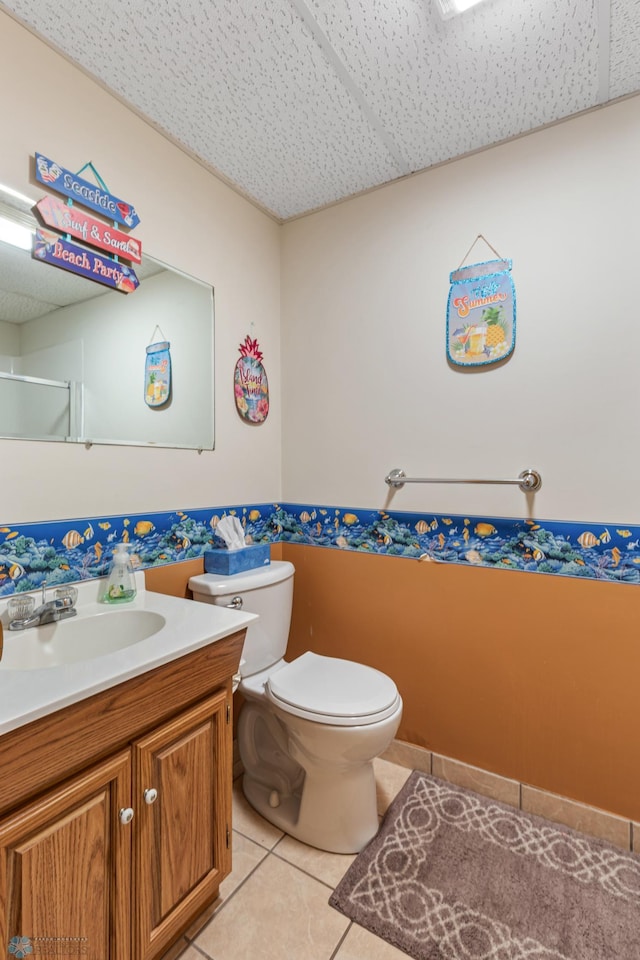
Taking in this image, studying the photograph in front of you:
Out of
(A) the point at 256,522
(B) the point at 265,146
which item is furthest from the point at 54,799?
(B) the point at 265,146

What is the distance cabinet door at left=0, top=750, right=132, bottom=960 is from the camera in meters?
0.73

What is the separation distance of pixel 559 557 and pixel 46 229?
1.84 metres

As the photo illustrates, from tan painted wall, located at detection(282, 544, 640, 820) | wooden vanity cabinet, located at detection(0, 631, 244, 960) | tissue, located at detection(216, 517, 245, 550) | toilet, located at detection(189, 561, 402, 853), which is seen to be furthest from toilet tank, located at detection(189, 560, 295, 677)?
wooden vanity cabinet, located at detection(0, 631, 244, 960)

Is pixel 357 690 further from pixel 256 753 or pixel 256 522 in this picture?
pixel 256 522

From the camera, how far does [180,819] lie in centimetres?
102

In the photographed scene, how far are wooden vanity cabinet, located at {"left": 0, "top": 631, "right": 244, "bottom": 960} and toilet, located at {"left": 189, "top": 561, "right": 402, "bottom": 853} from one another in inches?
12.2

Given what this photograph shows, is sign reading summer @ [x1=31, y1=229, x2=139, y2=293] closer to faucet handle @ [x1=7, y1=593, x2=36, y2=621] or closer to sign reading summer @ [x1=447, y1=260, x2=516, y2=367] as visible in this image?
faucet handle @ [x1=7, y1=593, x2=36, y2=621]

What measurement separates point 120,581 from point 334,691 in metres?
0.74

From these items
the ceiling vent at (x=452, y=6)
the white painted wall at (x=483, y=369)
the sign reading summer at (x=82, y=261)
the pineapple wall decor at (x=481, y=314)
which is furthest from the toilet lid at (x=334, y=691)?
the ceiling vent at (x=452, y=6)

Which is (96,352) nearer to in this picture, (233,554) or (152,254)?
(152,254)

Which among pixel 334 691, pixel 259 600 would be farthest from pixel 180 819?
pixel 259 600

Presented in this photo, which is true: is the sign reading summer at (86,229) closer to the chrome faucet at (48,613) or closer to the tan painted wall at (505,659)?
the chrome faucet at (48,613)

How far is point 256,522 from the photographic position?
6.51 ft

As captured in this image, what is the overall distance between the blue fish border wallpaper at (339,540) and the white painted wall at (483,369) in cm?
6
